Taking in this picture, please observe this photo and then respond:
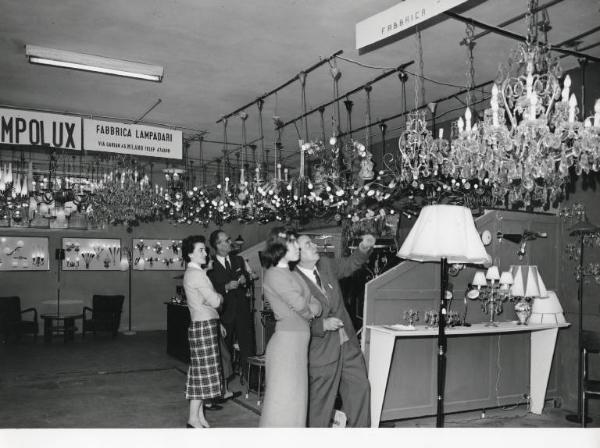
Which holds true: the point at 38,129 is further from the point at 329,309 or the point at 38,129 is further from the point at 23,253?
the point at 23,253

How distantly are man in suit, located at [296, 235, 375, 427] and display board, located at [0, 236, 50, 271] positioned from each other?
10022 mm

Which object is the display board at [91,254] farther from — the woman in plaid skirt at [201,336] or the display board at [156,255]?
the woman in plaid skirt at [201,336]

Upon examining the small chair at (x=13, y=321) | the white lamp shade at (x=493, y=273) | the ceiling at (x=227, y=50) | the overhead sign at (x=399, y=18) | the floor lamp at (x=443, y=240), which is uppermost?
the ceiling at (x=227, y=50)

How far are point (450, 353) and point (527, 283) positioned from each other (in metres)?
1.06

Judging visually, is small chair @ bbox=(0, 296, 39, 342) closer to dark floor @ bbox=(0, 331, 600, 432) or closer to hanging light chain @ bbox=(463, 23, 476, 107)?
dark floor @ bbox=(0, 331, 600, 432)

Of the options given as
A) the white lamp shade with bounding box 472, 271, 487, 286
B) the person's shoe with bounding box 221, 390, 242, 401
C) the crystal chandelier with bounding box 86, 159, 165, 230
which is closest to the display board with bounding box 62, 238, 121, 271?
the crystal chandelier with bounding box 86, 159, 165, 230

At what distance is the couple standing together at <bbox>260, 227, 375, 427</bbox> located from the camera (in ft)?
12.0

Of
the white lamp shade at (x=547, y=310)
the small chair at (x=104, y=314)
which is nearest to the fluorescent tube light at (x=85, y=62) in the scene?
the white lamp shade at (x=547, y=310)

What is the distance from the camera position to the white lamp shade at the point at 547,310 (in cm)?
575

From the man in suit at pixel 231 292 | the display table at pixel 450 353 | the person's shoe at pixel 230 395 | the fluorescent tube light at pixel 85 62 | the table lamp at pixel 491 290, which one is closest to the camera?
the display table at pixel 450 353

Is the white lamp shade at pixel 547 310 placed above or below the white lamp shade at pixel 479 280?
below

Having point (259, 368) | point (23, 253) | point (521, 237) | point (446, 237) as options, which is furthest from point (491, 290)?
point (23, 253)

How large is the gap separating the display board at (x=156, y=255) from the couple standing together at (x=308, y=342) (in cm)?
981

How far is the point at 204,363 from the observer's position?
16.0ft
